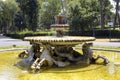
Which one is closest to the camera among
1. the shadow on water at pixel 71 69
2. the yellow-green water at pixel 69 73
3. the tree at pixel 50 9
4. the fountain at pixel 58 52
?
the yellow-green water at pixel 69 73

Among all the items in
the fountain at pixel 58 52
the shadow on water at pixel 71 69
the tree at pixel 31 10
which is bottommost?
the shadow on water at pixel 71 69

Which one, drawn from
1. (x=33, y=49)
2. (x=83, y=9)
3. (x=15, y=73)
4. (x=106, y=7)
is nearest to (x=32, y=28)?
(x=83, y=9)

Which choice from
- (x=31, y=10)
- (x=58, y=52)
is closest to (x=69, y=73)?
(x=58, y=52)

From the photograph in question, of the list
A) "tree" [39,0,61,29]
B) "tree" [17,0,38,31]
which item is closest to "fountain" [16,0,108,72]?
"tree" [17,0,38,31]

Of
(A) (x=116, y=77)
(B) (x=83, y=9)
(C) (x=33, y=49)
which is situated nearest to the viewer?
(A) (x=116, y=77)

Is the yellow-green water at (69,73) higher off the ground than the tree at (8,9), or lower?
lower

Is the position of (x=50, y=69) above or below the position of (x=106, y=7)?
below

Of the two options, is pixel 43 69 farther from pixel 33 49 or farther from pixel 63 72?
pixel 33 49

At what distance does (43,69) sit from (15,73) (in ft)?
4.80

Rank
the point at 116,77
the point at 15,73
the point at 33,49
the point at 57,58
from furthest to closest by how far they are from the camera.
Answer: the point at 33,49 < the point at 57,58 < the point at 15,73 < the point at 116,77

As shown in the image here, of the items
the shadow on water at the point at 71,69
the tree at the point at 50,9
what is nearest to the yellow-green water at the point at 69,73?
the shadow on water at the point at 71,69

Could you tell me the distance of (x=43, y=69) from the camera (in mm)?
12359

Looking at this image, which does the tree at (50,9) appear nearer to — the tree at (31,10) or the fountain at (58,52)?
the tree at (31,10)

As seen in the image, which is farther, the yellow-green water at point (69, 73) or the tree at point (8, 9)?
the tree at point (8, 9)
